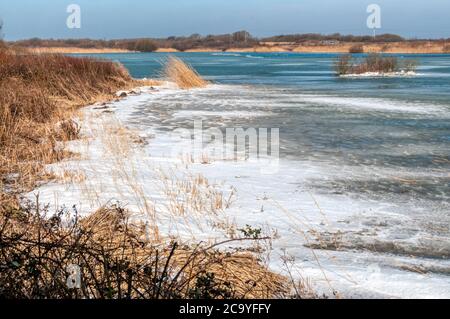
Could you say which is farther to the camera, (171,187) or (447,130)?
(447,130)

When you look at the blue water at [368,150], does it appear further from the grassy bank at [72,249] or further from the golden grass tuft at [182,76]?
the golden grass tuft at [182,76]

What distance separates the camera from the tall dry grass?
6555 millimetres

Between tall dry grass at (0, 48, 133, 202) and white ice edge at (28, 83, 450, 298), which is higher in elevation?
tall dry grass at (0, 48, 133, 202)

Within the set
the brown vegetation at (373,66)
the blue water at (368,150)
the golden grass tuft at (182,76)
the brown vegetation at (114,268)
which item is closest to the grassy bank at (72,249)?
the brown vegetation at (114,268)

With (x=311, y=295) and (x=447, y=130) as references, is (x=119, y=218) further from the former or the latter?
(x=447, y=130)

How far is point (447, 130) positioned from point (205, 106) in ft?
21.5

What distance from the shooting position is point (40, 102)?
10.7 meters

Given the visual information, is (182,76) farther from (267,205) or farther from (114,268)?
(114,268)

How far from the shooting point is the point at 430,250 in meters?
4.01

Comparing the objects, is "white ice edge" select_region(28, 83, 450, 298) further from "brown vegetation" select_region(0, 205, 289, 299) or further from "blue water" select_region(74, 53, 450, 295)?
"brown vegetation" select_region(0, 205, 289, 299)

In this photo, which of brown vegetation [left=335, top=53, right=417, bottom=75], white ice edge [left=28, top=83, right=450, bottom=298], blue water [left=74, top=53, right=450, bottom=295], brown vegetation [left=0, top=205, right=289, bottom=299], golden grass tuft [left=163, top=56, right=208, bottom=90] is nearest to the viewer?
brown vegetation [left=0, top=205, right=289, bottom=299]

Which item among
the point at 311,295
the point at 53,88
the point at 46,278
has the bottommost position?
the point at 311,295

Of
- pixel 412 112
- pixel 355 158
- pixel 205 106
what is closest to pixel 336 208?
pixel 355 158

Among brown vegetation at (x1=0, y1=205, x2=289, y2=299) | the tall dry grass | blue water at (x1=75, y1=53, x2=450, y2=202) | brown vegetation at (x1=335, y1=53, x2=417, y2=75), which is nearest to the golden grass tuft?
the tall dry grass
